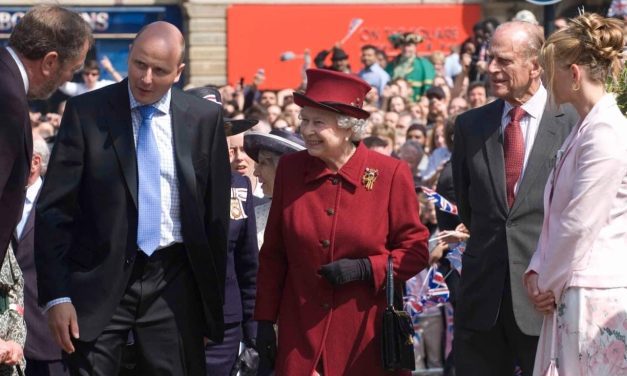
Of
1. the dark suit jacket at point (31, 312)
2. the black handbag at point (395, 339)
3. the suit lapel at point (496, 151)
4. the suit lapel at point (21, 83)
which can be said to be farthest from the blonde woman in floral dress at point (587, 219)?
the dark suit jacket at point (31, 312)

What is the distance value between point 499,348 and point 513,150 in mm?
1022

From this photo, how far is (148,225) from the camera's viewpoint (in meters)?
6.55

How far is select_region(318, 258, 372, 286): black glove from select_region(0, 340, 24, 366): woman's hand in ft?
4.60

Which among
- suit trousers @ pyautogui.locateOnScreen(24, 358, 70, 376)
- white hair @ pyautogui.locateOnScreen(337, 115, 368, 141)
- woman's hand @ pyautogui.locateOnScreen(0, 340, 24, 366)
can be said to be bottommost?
suit trousers @ pyautogui.locateOnScreen(24, 358, 70, 376)

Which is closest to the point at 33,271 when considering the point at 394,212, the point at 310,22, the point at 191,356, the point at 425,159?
the point at 191,356

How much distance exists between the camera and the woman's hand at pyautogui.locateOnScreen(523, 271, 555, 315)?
6582mm

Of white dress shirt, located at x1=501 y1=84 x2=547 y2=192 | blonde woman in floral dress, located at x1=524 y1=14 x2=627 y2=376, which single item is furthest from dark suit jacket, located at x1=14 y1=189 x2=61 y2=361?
blonde woman in floral dress, located at x1=524 y1=14 x2=627 y2=376

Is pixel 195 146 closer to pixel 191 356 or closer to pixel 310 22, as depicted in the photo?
pixel 191 356

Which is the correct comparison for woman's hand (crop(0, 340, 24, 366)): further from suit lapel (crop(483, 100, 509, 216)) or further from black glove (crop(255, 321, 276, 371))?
suit lapel (crop(483, 100, 509, 216))

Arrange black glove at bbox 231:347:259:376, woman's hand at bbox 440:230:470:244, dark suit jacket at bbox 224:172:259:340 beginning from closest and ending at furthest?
black glove at bbox 231:347:259:376 → dark suit jacket at bbox 224:172:259:340 → woman's hand at bbox 440:230:470:244

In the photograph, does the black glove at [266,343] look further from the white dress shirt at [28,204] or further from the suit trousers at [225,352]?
the white dress shirt at [28,204]

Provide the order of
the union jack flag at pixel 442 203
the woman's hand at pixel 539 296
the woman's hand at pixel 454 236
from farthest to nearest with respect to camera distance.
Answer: the union jack flag at pixel 442 203, the woman's hand at pixel 454 236, the woman's hand at pixel 539 296

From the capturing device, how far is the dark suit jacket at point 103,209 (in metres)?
6.52

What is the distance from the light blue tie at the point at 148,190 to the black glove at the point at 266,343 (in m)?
0.70
